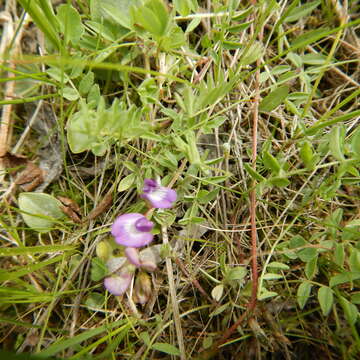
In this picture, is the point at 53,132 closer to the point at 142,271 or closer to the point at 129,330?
the point at 142,271

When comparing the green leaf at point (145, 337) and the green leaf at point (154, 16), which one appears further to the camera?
the green leaf at point (145, 337)

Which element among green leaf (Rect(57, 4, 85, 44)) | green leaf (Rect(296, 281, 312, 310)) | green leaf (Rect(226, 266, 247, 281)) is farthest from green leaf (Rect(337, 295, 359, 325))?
green leaf (Rect(57, 4, 85, 44))

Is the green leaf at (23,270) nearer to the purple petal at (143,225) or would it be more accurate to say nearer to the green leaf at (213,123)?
the purple petal at (143,225)

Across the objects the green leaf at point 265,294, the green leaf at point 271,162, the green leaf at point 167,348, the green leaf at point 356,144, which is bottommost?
the green leaf at point 167,348

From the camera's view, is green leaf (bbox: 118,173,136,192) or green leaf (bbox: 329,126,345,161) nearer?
green leaf (bbox: 329,126,345,161)

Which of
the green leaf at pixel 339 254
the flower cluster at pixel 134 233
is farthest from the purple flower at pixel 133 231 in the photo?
the green leaf at pixel 339 254

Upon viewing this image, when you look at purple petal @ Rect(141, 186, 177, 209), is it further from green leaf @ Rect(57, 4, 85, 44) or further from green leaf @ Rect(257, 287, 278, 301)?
green leaf @ Rect(57, 4, 85, 44)
